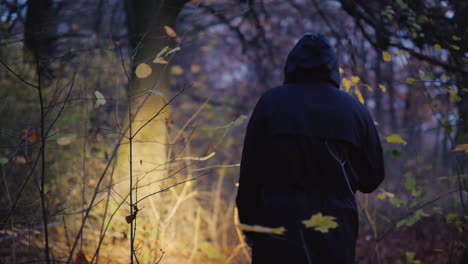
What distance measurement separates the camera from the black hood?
7.23ft

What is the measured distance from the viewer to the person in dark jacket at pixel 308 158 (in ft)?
6.82

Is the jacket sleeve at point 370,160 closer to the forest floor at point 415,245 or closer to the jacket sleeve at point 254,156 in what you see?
the jacket sleeve at point 254,156

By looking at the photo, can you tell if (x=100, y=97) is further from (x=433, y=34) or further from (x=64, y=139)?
(x=433, y=34)

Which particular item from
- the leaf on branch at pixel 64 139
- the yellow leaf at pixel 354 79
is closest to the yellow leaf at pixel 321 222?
the yellow leaf at pixel 354 79

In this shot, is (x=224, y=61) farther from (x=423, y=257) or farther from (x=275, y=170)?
(x=275, y=170)

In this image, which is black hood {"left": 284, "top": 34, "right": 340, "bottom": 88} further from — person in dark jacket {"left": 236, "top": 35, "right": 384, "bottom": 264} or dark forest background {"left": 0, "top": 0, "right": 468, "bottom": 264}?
dark forest background {"left": 0, "top": 0, "right": 468, "bottom": 264}

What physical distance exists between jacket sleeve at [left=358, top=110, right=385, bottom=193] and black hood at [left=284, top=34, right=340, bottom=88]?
0.34m

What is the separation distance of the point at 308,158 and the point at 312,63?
56cm

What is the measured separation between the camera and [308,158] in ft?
6.81

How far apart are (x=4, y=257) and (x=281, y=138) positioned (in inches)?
130

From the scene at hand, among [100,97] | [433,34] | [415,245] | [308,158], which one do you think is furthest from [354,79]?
[415,245]

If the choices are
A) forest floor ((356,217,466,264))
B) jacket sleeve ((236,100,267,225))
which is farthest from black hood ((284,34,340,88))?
forest floor ((356,217,466,264))

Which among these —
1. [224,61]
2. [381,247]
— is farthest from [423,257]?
[224,61]

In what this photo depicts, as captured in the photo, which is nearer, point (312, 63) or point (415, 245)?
point (312, 63)
